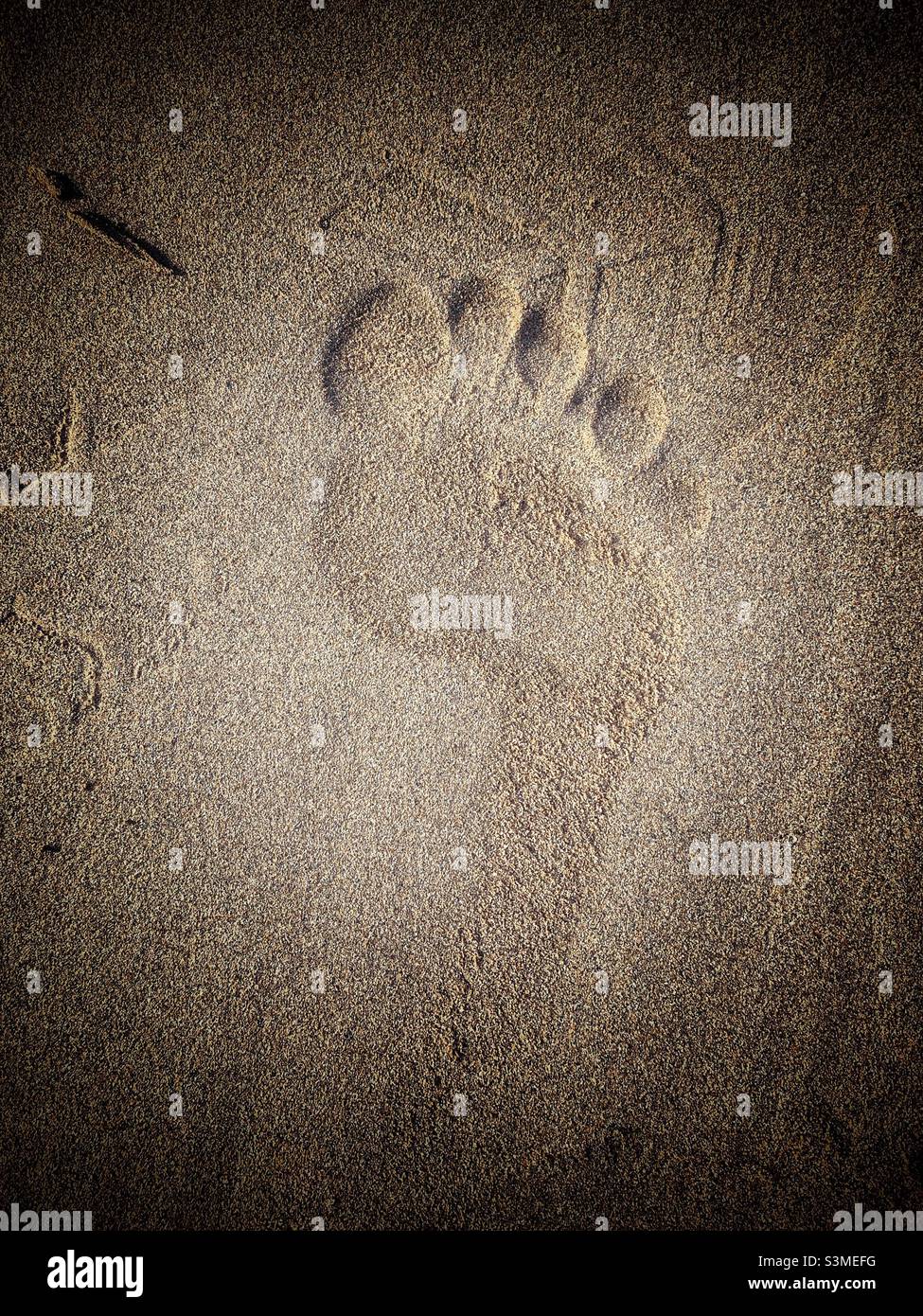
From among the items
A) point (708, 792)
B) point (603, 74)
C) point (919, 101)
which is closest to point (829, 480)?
point (708, 792)

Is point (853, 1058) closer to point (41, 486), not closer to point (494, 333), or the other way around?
point (494, 333)

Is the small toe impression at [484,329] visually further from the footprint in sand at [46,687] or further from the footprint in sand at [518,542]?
the footprint in sand at [46,687]

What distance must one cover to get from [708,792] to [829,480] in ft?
3.00

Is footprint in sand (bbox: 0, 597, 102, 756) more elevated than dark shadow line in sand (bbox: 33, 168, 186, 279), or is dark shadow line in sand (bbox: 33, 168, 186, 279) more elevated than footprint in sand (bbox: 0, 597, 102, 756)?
dark shadow line in sand (bbox: 33, 168, 186, 279)

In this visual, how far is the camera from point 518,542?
73.2 inches

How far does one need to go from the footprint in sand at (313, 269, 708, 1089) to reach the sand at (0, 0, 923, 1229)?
0.04ft

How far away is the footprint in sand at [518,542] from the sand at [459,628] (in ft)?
0.04

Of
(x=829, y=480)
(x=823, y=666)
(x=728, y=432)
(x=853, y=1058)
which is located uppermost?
(x=728, y=432)

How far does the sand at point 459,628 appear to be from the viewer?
180 cm

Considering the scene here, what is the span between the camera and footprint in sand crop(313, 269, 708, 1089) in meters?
1.84

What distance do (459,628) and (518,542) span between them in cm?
28

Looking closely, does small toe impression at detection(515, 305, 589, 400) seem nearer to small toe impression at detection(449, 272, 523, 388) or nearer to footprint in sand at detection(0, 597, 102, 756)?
small toe impression at detection(449, 272, 523, 388)

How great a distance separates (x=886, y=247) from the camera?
6.14 feet

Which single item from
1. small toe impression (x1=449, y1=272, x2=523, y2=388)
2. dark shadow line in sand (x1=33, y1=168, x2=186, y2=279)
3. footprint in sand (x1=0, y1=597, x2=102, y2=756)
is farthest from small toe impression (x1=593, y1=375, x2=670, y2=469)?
footprint in sand (x1=0, y1=597, x2=102, y2=756)
